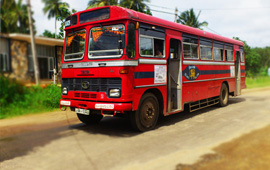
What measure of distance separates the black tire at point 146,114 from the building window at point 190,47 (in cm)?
216

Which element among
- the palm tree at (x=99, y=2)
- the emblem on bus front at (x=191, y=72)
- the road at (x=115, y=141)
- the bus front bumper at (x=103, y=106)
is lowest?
the road at (x=115, y=141)

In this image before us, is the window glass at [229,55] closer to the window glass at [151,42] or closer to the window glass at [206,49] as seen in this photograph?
the window glass at [206,49]

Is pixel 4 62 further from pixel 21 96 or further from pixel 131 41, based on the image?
pixel 131 41

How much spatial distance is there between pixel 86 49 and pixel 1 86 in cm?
390

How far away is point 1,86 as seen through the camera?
198 centimetres

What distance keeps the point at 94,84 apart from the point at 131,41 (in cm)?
135

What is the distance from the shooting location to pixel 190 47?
25.3 ft

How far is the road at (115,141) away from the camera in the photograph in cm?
404

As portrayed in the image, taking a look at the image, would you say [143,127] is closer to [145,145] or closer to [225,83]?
[145,145]

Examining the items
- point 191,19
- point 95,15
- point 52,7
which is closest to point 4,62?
point 52,7

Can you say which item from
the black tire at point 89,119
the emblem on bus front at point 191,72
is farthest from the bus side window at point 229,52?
the black tire at point 89,119

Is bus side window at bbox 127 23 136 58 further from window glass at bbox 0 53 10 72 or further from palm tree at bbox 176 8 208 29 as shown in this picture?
palm tree at bbox 176 8 208 29

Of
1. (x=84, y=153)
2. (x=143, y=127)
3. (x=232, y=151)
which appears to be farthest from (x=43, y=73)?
(x=143, y=127)

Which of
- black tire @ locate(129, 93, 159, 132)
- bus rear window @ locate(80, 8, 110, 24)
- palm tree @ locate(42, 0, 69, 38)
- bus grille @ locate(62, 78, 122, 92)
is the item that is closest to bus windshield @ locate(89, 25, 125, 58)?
bus rear window @ locate(80, 8, 110, 24)
